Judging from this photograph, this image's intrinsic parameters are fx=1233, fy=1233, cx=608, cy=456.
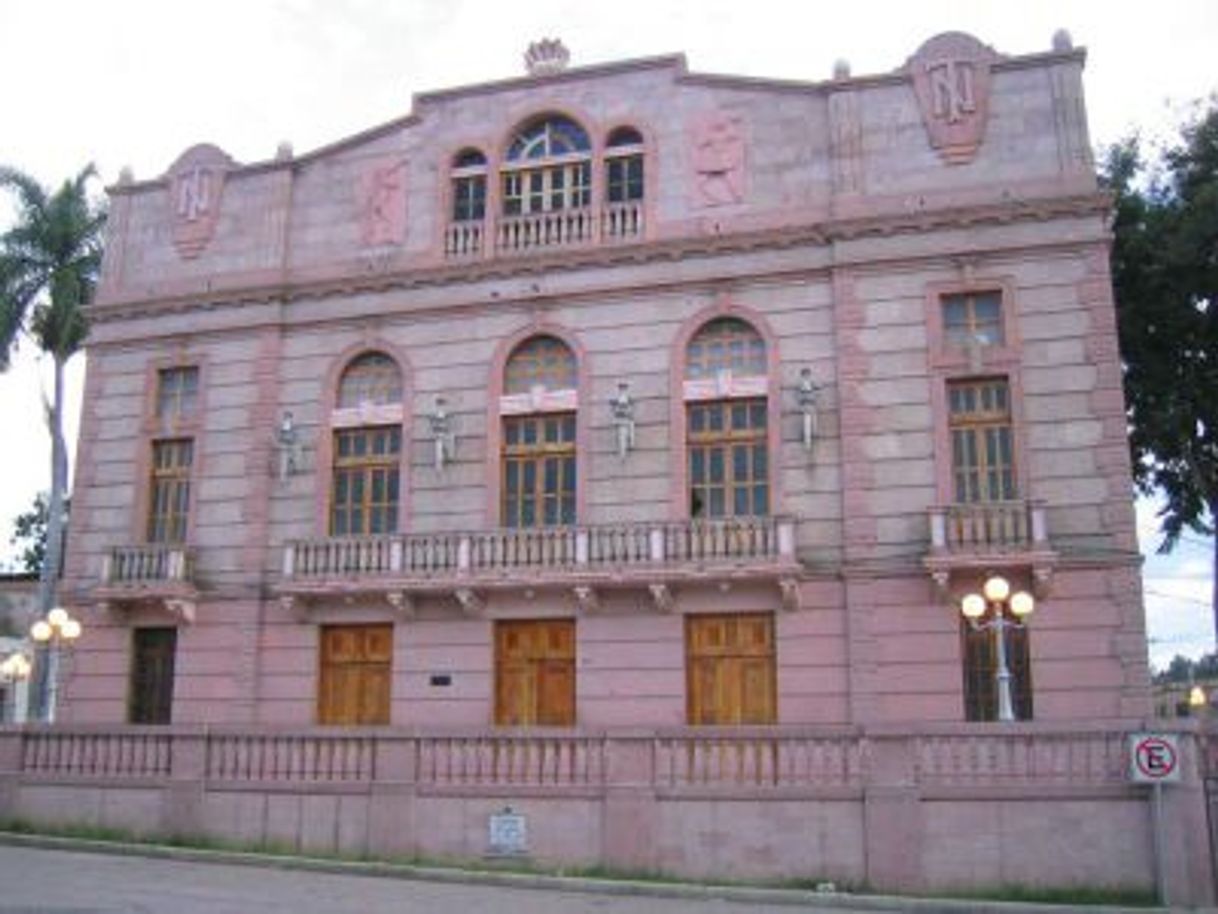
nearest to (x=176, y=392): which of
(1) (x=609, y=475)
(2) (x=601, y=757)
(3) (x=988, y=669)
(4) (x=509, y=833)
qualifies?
(1) (x=609, y=475)

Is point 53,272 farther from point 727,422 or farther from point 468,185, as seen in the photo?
point 727,422

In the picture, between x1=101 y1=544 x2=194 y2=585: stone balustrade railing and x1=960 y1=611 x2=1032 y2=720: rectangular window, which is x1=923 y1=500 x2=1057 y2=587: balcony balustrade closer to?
x1=960 y1=611 x2=1032 y2=720: rectangular window

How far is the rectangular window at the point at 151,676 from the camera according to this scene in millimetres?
27109

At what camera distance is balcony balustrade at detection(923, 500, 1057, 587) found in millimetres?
21766

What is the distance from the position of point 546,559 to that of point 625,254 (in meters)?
6.67

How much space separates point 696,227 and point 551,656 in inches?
370

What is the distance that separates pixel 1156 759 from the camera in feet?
52.6

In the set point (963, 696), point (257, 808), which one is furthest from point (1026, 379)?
point (257, 808)

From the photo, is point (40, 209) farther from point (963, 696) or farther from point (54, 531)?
point (963, 696)

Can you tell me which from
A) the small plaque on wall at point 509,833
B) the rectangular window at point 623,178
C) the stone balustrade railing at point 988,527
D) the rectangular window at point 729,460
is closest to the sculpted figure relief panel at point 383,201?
the rectangular window at point 623,178

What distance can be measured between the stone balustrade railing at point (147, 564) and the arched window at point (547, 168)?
10.4m

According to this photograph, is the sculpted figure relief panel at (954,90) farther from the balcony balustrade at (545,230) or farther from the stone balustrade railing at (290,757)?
the stone balustrade railing at (290,757)

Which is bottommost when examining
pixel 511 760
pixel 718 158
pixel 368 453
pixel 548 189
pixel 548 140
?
pixel 511 760

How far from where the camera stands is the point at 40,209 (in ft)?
120
